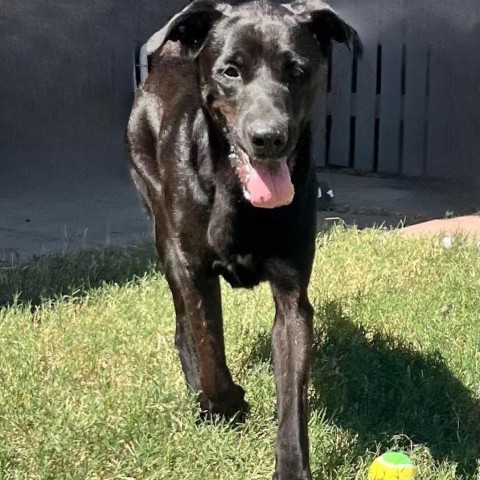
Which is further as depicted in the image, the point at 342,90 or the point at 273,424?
the point at 342,90

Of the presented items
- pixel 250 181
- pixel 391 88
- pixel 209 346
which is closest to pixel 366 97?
pixel 391 88

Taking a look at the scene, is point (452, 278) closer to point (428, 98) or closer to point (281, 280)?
point (281, 280)

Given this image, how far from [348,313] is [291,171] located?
1458 millimetres

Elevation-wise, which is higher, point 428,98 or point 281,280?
point 281,280

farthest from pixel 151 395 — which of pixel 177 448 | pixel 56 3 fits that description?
pixel 56 3

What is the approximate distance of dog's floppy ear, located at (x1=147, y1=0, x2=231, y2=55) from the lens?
303cm

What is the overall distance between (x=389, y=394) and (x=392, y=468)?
28.5 inches

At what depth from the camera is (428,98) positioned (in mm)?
9852

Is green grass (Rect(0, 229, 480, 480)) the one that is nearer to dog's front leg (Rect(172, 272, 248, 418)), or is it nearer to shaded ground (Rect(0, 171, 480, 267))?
dog's front leg (Rect(172, 272, 248, 418))

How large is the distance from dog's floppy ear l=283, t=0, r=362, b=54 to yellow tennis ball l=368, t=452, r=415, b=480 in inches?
52.1

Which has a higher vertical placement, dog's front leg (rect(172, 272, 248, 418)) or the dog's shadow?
dog's front leg (rect(172, 272, 248, 418))

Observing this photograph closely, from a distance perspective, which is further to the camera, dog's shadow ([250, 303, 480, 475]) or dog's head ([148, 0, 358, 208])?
dog's shadow ([250, 303, 480, 475])

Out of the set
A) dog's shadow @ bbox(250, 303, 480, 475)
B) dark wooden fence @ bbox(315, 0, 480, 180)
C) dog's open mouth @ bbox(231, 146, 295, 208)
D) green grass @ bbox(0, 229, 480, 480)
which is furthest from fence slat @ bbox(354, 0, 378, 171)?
dog's open mouth @ bbox(231, 146, 295, 208)

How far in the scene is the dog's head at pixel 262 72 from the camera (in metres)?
2.75
